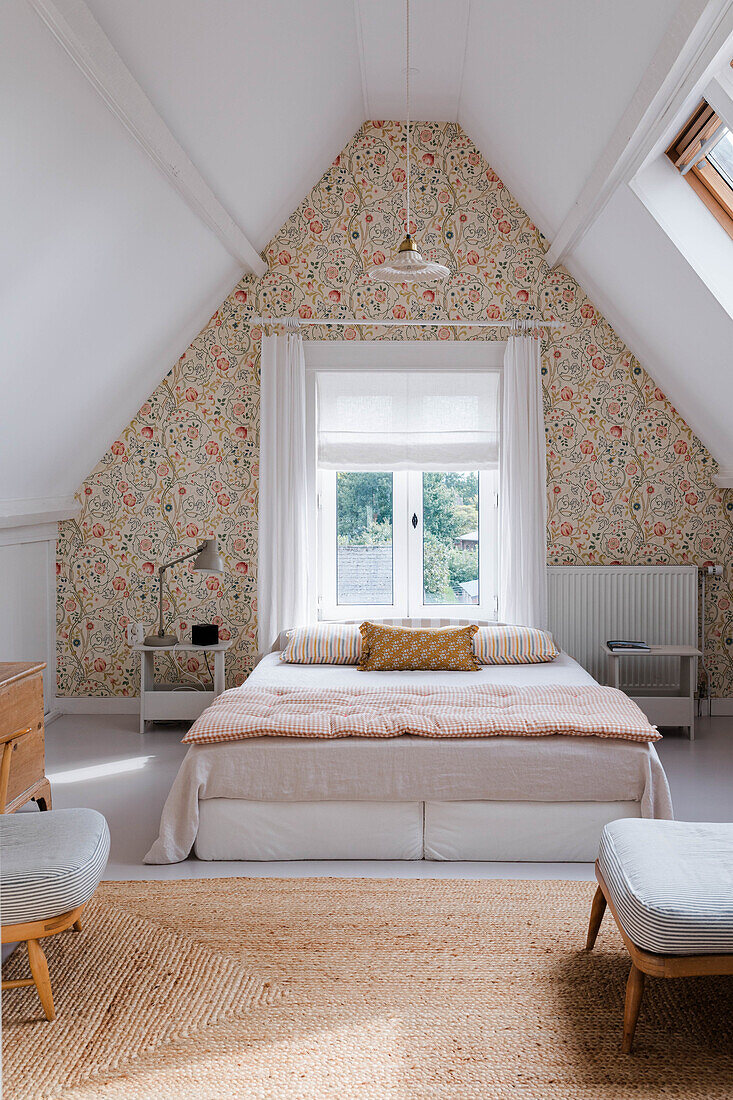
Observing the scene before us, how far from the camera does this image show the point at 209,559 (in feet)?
14.8

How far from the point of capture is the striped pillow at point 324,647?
4.54 metres

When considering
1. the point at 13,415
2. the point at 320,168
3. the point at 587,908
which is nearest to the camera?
the point at 587,908

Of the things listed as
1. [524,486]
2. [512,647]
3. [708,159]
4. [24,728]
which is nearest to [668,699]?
[512,647]

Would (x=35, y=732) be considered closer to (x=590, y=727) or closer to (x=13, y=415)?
(x=13, y=415)

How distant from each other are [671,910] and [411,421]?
360 centimetres

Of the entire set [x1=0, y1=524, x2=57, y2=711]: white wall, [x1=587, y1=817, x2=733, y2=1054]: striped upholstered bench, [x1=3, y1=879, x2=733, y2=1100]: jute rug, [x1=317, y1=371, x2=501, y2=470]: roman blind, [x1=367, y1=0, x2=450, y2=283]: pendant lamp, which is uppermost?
[x1=367, y1=0, x2=450, y2=283]: pendant lamp

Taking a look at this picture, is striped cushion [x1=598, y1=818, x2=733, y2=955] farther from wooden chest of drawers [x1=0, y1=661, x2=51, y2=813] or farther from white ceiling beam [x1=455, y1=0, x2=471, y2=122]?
white ceiling beam [x1=455, y1=0, x2=471, y2=122]

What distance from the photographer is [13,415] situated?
3727 mm

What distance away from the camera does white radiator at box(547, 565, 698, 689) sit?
16.6ft

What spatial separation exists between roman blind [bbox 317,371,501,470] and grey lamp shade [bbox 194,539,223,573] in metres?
0.95

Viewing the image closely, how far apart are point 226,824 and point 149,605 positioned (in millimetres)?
2322

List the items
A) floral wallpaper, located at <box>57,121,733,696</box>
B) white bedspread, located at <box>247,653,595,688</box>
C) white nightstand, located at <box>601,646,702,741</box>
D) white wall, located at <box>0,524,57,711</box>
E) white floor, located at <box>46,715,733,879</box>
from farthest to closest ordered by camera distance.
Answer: floral wallpaper, located at <box>57,121,733,696</box> → white nightstand, located at <box>601,646,702,741</box> → white wall, located at <box>0,524,57,711</box> → white bedspread, located at <box>247,653,595,688</box> → white floor, located at <box>46,715,733,879</box>

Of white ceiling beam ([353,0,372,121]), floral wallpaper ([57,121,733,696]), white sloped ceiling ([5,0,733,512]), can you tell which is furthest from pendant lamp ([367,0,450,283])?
floral wallpaper ([57,121,733,696])

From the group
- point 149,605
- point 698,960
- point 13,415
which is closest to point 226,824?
point 698,960
